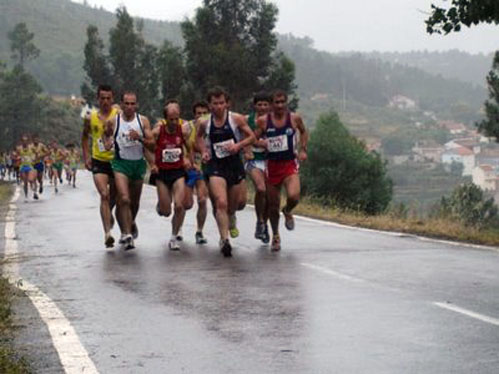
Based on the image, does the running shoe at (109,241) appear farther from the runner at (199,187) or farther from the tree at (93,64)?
Result: the tree at (93,64)

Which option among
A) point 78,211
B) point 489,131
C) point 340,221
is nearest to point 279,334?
point 340,221

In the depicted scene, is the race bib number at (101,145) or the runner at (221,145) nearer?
the runner at (221,145)

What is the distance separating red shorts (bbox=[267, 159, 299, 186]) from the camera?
12.3 meters

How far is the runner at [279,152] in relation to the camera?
12.2 metres

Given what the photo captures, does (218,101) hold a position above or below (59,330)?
above

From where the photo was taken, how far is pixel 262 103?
1270cm

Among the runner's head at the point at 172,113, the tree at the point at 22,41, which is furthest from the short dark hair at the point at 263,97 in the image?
the tree at the point at 22,41

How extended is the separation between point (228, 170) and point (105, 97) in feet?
6.30

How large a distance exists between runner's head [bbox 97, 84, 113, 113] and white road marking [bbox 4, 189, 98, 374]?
8.69ft

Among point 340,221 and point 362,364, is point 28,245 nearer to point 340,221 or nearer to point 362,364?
point 340,221

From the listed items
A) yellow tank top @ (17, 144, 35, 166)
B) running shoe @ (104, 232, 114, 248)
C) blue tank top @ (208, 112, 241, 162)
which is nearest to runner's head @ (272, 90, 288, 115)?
blue tank top @ (208, 112, 241, 162)

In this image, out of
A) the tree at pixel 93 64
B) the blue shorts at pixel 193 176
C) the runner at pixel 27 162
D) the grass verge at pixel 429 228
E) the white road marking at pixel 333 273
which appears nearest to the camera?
the white road marking at pixel 333 273

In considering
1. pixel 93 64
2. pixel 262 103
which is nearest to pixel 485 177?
pixel 93 64

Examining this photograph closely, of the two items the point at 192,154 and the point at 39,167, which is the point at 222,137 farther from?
the point at 39,167
